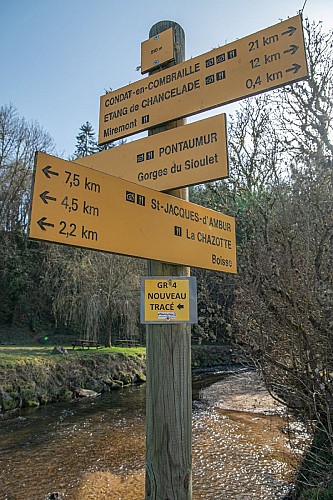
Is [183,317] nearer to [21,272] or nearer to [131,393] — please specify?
[131,393]

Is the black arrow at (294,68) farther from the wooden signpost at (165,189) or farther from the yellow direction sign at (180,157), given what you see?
the yellow direction sign at (180,157)

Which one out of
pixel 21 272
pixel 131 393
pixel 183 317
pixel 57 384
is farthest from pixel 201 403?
pixel 21 272

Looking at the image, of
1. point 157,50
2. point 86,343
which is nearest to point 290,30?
point 157,50

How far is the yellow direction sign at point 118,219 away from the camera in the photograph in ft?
4.37

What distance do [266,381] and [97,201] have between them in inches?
107

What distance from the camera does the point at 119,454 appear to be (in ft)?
19.1

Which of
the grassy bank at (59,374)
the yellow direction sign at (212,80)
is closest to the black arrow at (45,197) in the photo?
the yellow direction sign at (212,80)

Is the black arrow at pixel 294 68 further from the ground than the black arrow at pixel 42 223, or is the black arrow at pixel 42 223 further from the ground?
the black arrow at pixel 294 68

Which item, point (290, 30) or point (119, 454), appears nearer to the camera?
point (290, 30)

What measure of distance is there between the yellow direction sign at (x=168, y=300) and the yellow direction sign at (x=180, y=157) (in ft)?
1.53

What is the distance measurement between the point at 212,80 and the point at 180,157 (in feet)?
1.48

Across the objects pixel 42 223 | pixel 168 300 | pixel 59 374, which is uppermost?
pixel 42 223

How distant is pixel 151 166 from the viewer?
1.94m

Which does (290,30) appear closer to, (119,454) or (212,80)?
(212,80)
